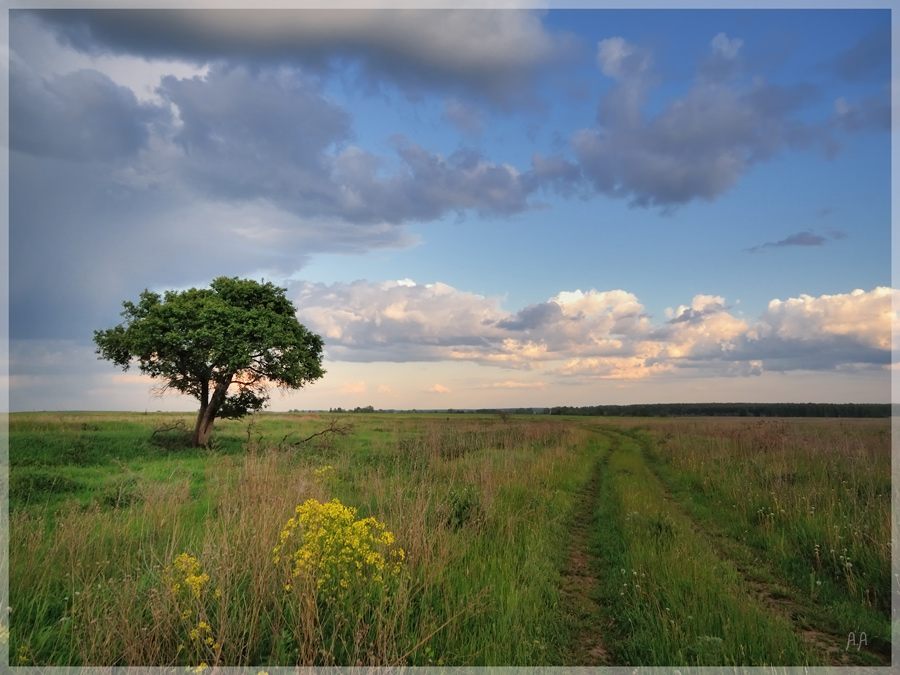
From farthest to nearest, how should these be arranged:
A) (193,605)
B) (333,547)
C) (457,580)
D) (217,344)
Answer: (217,344) → (457,580) → (333,547) → (193,605)

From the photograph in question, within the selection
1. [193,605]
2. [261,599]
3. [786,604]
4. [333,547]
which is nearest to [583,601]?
[786,604]

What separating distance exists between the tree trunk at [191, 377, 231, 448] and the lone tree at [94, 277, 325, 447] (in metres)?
0.05

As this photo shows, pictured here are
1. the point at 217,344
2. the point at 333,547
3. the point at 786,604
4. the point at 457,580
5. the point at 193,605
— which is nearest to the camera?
the point at 193,605

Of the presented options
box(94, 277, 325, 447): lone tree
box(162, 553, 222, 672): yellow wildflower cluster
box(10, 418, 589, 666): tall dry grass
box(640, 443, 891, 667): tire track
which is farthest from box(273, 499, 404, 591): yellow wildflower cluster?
box(94, 277, 325, 447): lone tree

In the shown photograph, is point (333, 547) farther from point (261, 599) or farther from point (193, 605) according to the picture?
point (193, 605)

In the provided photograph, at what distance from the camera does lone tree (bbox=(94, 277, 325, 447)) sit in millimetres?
25641

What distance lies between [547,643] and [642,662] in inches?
39.0

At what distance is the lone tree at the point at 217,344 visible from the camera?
25.6 metres

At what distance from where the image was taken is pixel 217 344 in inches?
993

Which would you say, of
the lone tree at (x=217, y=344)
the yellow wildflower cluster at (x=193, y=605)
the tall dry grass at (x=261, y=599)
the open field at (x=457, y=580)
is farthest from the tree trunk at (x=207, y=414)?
the yellow wildflower cluster at (x=193, y=605)

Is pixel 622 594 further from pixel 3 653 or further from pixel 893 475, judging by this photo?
→ pixel 893 475

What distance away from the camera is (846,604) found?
21.2 feet

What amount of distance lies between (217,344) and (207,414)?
15.6 feet

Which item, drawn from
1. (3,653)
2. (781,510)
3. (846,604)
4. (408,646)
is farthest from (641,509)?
(3,653)
